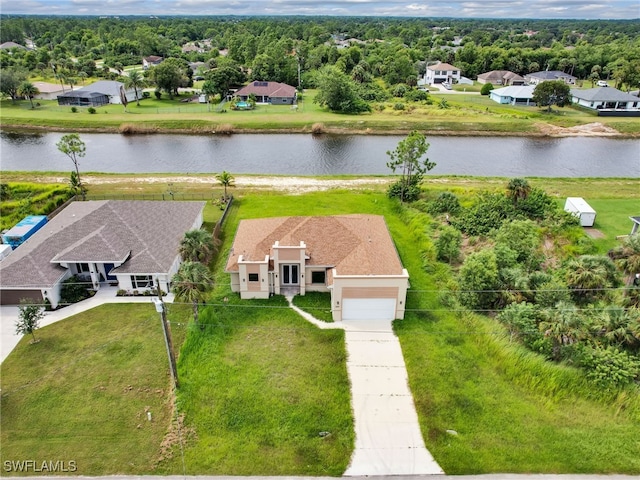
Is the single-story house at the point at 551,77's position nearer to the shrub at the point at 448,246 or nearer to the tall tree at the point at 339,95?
the tall tree at the point at 339,95

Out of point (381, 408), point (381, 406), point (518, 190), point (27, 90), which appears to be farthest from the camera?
point (27, 90)

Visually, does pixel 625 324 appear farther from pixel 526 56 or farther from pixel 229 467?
pixel 526 56

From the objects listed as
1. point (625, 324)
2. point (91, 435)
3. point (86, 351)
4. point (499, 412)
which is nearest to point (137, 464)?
point (91, 435)

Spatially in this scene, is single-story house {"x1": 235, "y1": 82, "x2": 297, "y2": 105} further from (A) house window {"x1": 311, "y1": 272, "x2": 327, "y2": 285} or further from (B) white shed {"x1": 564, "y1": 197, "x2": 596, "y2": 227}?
(A) house window {"x1": 311, "y1": 272, "x2": 327, "y2": 285}

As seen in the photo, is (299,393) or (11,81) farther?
(11,81)

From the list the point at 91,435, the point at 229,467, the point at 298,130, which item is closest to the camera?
the point at 229,467

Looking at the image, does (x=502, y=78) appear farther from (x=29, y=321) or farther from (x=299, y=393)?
(x=29, y=321)

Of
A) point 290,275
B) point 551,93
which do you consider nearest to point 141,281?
point 290,275
